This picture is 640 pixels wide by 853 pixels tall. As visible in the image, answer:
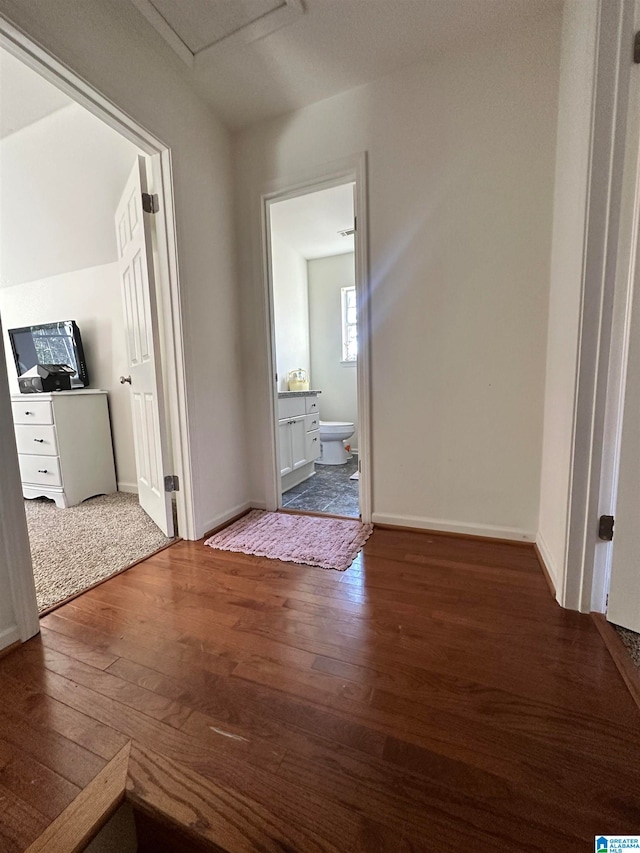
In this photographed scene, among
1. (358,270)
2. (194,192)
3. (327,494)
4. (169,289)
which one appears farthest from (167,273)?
(327,494)

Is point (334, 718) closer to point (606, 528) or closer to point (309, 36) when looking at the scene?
point (606, 528)

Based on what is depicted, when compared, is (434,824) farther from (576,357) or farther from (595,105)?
(595,105)

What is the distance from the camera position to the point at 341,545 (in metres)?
1.81

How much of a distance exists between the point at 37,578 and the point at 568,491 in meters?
2.21

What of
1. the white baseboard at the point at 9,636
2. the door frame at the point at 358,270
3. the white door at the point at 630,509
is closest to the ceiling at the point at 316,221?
the door frame at the point at 358,270

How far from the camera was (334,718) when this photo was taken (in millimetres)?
854

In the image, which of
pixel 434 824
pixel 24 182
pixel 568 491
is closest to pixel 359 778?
pixel 434 824

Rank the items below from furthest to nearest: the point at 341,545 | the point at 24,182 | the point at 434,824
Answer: the point at 24,182, the point at 341,545, the point at 434,824

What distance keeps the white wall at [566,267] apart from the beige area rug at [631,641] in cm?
20

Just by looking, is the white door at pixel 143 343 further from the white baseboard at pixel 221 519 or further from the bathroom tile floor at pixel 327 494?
the bathroom tile floor at pixel 327 494

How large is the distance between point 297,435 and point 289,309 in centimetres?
173

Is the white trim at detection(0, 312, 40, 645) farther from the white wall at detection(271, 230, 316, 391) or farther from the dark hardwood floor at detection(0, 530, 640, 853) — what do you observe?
the white wall at detection(271, 230, 316, 391)

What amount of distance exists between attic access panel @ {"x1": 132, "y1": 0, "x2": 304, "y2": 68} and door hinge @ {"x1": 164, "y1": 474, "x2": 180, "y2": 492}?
2.07 meters

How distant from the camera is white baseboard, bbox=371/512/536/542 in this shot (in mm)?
1775
